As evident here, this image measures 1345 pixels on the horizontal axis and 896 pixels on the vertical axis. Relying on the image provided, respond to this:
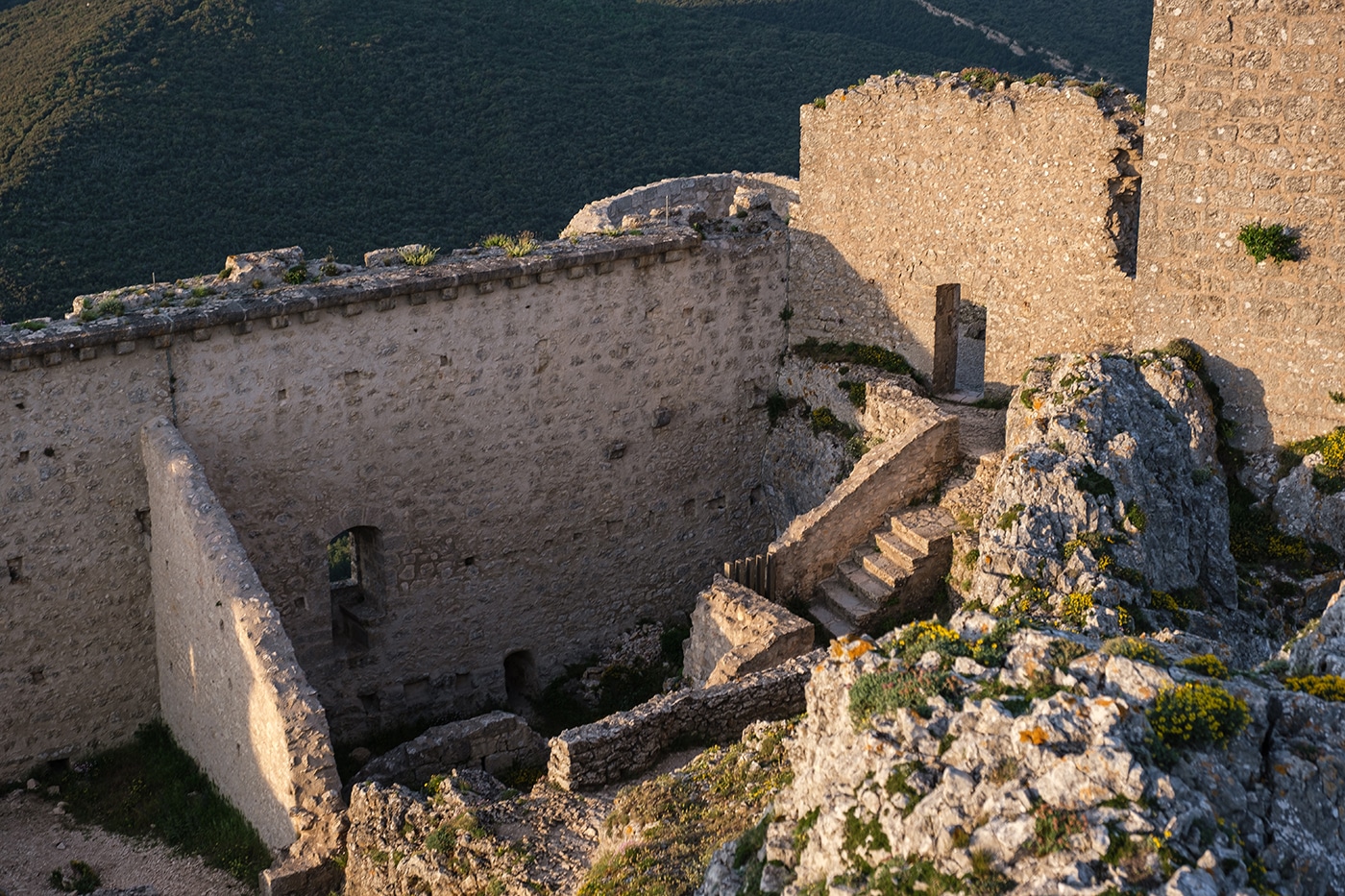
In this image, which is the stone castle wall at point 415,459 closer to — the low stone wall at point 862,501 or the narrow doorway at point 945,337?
the narrow doorway at point 945,337

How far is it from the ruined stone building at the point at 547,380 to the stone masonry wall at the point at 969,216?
0.14 ft

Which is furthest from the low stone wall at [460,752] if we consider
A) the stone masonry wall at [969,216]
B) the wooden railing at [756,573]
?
the stone masonry wall at [969,216]

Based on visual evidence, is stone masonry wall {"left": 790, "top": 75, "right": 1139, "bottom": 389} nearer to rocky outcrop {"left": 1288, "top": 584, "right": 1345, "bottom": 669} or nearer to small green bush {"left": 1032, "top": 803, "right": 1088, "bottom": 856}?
rocky outcrop {"left": 1288, "top": 584, "right": 1345, "bottom": 669}

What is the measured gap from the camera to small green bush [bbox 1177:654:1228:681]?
10.3m

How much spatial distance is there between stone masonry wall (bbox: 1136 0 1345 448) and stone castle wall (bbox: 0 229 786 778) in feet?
21.7

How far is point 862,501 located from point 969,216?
397 cm

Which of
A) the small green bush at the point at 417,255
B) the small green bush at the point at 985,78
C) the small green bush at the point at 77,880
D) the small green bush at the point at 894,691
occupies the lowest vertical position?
the small green bush at the point at 77,880

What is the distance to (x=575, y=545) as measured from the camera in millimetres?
21219

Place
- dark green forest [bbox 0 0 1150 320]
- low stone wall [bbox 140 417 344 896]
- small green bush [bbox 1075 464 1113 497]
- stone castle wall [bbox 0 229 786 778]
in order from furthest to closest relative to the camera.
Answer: dark green forest [bbox 0 0 1150 320], stone castle wall [bbox 0 229 786 778], small green bush [bbox 1075 464 1113 497], low stone wall [bbox 140 417 344 896]

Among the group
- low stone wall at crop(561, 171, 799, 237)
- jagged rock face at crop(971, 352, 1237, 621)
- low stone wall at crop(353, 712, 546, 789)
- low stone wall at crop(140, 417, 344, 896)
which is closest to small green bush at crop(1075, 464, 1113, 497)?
jagged rock face at crop(971, 352, 1237, 621)

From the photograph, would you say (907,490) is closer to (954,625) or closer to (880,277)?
(880,277)

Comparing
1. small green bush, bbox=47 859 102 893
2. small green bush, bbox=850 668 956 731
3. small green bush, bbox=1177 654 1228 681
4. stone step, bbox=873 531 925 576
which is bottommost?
small green bush, bbox=47 859 102 893

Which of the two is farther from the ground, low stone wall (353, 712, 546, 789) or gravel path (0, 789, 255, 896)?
low stone wall (353, 712, 546, 789)

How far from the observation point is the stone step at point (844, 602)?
58.6 ft
